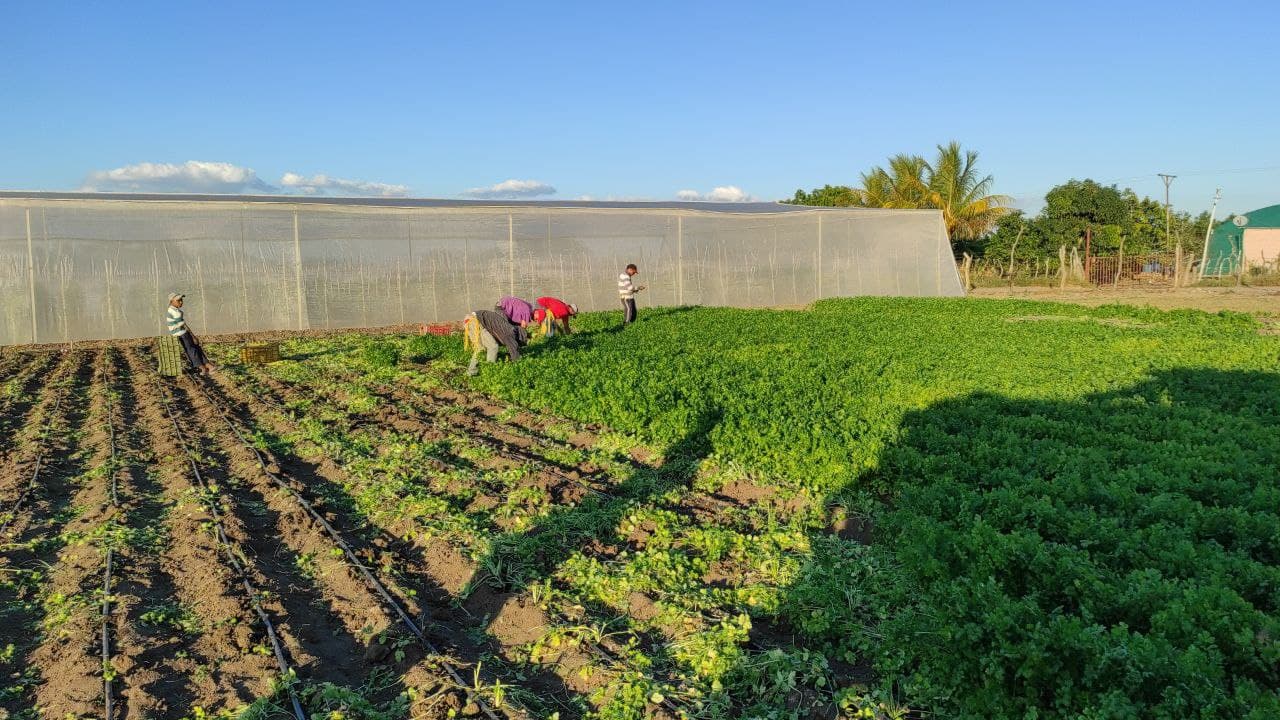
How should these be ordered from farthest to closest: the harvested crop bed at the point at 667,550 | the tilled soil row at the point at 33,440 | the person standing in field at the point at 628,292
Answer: the person standing in field at the point at 628,292, the tilled soil row at the point at 33,440, the harvested crop bed at the point at 667,550

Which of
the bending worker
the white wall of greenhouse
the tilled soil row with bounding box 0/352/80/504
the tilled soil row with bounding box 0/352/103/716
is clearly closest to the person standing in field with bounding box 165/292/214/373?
the tilled soil row with bounding box 0/352/80/504

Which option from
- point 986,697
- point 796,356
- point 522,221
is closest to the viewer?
point 986,697

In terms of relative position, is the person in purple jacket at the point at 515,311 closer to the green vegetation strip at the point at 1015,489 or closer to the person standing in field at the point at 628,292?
the green vegetation strip at the point at 1015,489

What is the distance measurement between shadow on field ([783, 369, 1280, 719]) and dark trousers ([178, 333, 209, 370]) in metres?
11.3

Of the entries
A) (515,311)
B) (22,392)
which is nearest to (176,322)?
(22,392)

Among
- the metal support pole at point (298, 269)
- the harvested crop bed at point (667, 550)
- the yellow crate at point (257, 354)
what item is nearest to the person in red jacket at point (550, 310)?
the harvested crop bed at point (667, 550)

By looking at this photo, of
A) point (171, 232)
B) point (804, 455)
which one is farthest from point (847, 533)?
point (171, 232)

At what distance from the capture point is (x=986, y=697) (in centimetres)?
339

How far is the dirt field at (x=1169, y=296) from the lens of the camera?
2123 centimetres

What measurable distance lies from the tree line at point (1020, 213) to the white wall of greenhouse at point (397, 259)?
31.0ft

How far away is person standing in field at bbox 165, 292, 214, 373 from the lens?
42.5 feet

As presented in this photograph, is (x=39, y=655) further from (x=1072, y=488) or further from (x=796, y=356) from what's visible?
(x=796, y=356)

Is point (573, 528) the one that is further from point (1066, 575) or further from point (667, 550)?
point (1066, 575)

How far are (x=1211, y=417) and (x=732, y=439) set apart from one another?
4.32m
